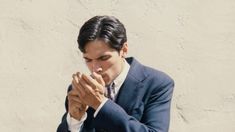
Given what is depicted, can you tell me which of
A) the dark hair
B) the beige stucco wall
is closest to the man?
the dark hair

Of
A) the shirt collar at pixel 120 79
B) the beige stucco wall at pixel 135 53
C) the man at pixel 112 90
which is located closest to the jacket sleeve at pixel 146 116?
the man at pixel 112 90

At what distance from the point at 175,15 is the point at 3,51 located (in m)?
1.11

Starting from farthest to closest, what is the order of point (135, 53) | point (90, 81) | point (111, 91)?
point (135, 53) → point (111, 91) → point (90, 81)

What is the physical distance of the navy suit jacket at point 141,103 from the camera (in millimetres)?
1978

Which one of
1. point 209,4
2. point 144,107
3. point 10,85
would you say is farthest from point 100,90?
point 209,4

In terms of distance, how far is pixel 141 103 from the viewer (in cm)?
209

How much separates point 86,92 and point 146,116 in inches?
11.1

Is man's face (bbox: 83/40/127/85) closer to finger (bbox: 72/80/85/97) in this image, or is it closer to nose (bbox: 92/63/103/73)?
nose (bbox: 92/63/103/73)

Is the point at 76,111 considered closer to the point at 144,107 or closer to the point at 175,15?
the point at 144,107

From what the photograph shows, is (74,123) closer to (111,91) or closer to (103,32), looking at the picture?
(111,91)

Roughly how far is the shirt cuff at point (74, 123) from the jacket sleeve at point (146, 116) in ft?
0.18

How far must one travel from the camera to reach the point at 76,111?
1987 mm

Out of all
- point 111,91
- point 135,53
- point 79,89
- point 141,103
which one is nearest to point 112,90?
point 111,91

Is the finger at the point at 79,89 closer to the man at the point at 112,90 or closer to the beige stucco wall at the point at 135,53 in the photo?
the man at the point at 112,90
